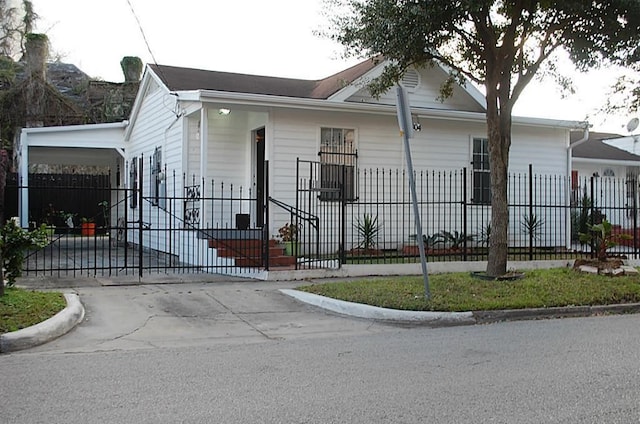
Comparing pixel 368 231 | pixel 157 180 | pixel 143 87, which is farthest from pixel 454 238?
pixel 143 87

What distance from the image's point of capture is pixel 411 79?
16.3 m

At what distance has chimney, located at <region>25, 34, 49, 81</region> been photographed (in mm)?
25234

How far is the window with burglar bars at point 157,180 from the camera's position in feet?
54.0

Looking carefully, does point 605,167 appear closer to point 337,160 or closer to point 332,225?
point 337,160

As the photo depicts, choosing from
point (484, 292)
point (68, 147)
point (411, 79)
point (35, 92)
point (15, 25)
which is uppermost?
point (15, 25)

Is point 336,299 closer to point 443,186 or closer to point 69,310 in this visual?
point 69,310

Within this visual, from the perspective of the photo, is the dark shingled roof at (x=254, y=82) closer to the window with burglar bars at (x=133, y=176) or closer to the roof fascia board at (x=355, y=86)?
the roof fascia board at (x=355, y=86)

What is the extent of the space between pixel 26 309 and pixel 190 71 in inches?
438

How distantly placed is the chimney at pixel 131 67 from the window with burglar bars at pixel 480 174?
18495 millimetres

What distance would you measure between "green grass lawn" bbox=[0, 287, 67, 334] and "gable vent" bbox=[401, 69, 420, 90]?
1052 centimetres

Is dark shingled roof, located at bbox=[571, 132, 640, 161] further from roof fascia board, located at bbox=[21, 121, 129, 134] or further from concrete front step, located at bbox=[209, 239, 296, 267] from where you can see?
roof fascia board, located at bbox=[21, 121, 129, 134]

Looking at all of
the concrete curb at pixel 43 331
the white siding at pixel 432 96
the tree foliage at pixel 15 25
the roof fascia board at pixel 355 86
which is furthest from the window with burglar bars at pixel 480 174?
the tree foliage at pixel 15 25

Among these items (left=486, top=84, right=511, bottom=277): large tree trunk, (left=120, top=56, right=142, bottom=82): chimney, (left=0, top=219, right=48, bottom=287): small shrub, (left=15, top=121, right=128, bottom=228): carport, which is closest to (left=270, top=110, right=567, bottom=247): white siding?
(left=486, top=84, right=511, bottom=277): large tree trunk

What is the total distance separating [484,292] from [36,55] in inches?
909
